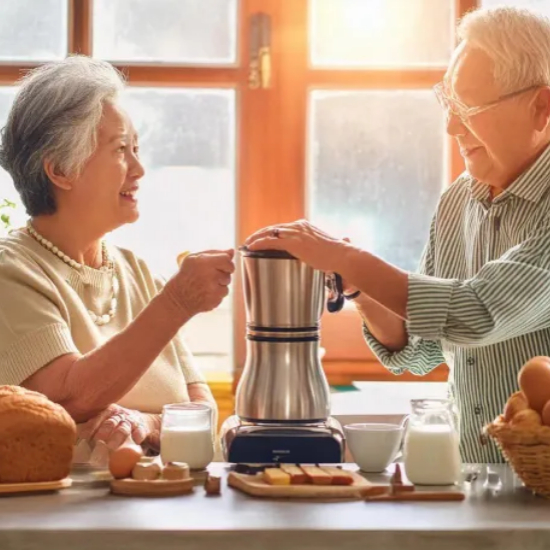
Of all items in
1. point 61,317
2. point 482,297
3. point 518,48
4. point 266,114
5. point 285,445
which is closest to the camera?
point 285,445

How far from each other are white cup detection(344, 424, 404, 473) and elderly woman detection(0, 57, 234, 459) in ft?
1.47

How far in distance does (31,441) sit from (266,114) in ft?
6.11

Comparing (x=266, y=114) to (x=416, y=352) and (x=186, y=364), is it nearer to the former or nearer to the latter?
(x=186, y=364)

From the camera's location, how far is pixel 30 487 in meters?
1.65

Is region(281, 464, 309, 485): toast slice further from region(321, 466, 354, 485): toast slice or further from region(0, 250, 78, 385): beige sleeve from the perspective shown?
region(0, 250, 78, 385): beige sleeve

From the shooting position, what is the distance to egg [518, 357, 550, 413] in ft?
5.37

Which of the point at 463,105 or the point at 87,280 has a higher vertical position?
the point at 463,105

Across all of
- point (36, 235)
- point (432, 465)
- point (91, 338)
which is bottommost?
point (432, 465)

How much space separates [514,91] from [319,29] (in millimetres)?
1421

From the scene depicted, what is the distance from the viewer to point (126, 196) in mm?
2336

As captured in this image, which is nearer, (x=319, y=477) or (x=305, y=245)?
(x=319, y=477)

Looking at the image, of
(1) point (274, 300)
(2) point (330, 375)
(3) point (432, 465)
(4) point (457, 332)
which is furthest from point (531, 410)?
(2) point (330, 375)

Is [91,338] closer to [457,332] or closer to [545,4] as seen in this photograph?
[457,332]

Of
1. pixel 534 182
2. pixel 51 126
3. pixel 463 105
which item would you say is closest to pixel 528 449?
pixel 534 182
